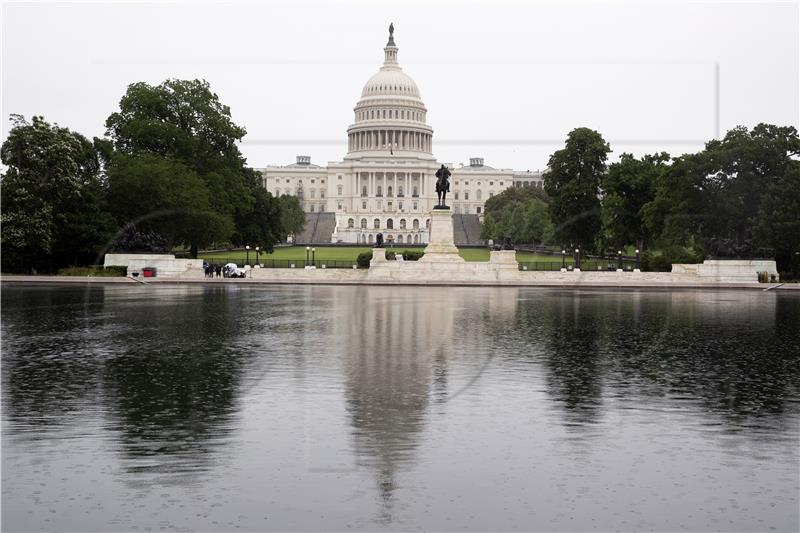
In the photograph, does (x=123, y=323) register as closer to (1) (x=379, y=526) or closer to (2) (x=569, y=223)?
(1) (x=379, y=526)

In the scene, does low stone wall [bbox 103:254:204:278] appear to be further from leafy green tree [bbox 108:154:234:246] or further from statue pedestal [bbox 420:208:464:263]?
statue pedestal [bbox 420:208:464:263]

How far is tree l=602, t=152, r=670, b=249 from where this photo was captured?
7375cm

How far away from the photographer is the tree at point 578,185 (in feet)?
255

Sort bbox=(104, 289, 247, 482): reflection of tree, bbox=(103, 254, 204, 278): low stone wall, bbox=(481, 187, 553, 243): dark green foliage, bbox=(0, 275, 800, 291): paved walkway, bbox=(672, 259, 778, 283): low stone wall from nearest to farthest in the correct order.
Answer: bbox=(104, 289, 247, 482): reflection of tree < bbox=(0, 275, 800, 291): paved walkway < bbox=(672, 259, 778, 283): low stone wall < bbox=(103, 254, 204, 278): low stone wall < bbox=(481, 187, 553, 243): dark green foliage

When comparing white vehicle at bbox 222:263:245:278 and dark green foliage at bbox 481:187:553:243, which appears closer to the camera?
white vehicle at bbox 222:263:245:278

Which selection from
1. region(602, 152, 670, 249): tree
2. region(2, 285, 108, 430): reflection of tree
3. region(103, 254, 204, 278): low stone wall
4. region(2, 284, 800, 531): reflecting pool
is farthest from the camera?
region(602, 152, 670, 249): tree

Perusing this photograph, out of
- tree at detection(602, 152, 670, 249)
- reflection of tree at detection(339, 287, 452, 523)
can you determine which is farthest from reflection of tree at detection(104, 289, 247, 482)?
tree at detection(602, 152, 670, 249)

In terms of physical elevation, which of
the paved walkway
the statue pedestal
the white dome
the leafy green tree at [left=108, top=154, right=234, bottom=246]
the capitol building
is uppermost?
the white dome

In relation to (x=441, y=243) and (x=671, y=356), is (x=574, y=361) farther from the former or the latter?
(x=441, y=243)

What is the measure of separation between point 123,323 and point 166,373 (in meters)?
10.6

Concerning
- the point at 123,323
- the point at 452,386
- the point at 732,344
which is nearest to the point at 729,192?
the point at 732,344

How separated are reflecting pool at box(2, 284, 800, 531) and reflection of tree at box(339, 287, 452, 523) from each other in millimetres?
60

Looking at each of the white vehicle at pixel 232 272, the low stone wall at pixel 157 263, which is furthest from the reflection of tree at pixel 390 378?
the low stone wall at pixel 157 263

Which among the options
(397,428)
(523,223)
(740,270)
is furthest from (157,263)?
(523,223)
